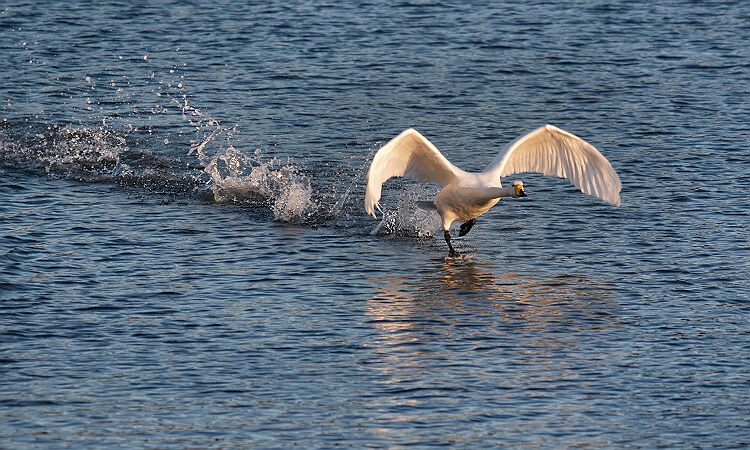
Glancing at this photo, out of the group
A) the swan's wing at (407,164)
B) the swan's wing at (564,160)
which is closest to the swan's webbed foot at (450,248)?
the swan's wing at (407,164)

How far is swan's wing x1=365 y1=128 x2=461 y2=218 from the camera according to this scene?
511 inches

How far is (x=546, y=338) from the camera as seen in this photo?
1168 cm

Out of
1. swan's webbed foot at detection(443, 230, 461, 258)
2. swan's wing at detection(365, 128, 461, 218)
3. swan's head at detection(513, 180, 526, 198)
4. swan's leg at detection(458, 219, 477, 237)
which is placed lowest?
swan's webbed foot at detection(443, 230, 461, 258)

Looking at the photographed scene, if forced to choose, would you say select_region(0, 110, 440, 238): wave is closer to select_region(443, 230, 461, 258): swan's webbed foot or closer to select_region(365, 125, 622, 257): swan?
select_region(443, 230, 461, 258): swan's webbed foot

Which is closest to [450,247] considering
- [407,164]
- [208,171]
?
[407,164]

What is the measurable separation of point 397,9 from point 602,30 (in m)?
4.51

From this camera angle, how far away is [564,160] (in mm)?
14547

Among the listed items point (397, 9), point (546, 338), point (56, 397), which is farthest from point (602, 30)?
point (56, 397)

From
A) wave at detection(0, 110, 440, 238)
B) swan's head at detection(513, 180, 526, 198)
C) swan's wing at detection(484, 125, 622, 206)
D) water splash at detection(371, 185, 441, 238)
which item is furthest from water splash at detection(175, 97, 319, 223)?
swan's head at detection(513, 180, 526, 198)

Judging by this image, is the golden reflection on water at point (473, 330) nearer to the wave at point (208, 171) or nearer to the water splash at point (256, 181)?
the wave at point (208, 171)

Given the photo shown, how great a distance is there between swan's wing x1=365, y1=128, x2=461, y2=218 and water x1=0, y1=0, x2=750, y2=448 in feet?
3.17

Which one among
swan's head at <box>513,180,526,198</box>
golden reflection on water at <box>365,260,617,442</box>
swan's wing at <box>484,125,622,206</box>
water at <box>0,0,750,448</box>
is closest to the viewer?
water at <box>0,0,750,448</box>

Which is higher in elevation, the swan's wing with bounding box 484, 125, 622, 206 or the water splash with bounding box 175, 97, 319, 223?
the swan's wing with bounding box 484, 125, 622, 206

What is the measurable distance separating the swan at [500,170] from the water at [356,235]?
2.09 feet
